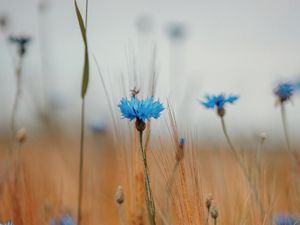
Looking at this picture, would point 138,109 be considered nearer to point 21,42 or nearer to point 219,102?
point 219,102

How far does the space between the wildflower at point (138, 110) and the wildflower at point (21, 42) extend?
794mm

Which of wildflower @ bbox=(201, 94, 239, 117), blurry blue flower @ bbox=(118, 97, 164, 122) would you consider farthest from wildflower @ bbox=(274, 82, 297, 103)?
blurry blue flower @ bbox=(118, 97, 164, 122)

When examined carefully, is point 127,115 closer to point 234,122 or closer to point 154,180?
point 154,180

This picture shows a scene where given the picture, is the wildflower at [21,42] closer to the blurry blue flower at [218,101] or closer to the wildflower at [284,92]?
the blurry blue flower at [218,101]

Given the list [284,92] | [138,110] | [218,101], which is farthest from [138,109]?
[284,92]

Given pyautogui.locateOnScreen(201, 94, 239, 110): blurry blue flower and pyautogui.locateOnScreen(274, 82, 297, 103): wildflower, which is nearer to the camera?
pyautogui.locateOnScreen(201, 94, 239, 110): blurry blue flower

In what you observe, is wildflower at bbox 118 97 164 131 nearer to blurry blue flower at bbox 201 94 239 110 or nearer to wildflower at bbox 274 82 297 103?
blurry blue flower at bbox 201 94 239 110

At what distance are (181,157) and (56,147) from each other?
4.61ft

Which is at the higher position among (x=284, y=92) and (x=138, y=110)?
(x=284, y=92)

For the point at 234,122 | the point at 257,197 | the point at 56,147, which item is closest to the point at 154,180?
the point at 257,197

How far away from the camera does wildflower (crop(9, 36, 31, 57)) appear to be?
172cm

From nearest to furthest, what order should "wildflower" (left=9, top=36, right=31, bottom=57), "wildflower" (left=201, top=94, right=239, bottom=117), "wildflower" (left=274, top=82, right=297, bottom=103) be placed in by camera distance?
"wildflower" (left=201, top=94, right=239, bottom=117) < "wildflower" (left=274, top=82, right=297, bottom=103) < "wildflower" (left=9, top=36, right=31, bottom=57)

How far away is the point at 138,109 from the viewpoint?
1021 millimetres

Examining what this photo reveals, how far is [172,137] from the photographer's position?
0.99 meters
